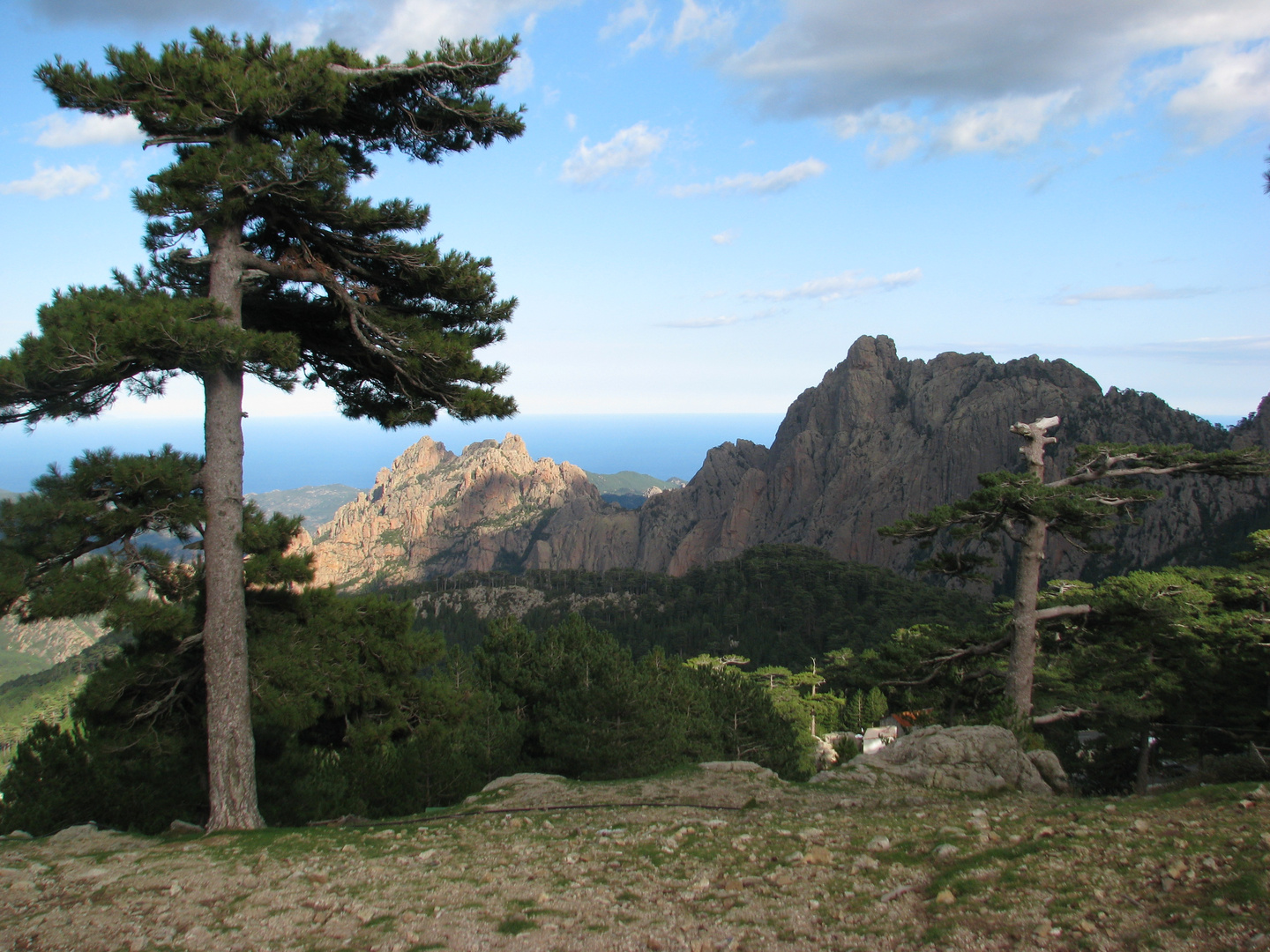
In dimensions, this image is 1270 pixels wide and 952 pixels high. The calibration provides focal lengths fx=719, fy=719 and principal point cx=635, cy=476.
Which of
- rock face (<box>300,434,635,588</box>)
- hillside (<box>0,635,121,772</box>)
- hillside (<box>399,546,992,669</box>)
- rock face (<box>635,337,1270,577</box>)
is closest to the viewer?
hillside (<box>0,635,121,772</box>)

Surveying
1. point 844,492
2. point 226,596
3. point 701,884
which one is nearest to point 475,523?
point 844,492

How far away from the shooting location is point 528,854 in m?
6.21

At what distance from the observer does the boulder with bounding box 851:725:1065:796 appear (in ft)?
29.9

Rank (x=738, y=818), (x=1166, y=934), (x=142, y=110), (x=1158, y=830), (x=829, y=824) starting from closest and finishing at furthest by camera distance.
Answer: (x=1166, y=934) → (x=1158, y=830) → (x=829, y=824) → (x=738, y=818) → (x=142, y=110)

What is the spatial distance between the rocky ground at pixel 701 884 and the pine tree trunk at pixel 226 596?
3.10 ft

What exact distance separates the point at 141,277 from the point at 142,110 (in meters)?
1.92

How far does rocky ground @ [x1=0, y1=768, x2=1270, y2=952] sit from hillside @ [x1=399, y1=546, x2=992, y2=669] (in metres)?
62.1

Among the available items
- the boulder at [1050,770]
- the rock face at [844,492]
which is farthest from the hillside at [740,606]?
the boulder at [1050,770]

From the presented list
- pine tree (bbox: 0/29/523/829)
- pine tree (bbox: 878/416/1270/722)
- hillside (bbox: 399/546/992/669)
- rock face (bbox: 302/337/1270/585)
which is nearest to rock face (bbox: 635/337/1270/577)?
rock face (bbox: 302/337/1270/585)

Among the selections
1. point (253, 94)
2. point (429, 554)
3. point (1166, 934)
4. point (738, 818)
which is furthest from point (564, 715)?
point (429, 554)

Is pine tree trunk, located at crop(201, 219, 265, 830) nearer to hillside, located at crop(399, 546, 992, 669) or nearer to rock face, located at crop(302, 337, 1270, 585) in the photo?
hillside, located at crop(399, 546, 992, 669)

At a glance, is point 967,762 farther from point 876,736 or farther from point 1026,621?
point 876,736

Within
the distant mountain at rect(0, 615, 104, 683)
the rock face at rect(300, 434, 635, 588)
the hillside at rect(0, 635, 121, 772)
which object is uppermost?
the rock face at rect(300, 434, 635, 588)

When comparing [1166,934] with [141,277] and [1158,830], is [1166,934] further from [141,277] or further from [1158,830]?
[141,277]
